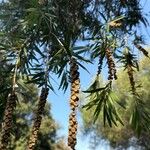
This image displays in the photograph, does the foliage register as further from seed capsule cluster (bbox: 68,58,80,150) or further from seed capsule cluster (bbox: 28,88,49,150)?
seed capsule cluster (bbox: 68,58,80,150)

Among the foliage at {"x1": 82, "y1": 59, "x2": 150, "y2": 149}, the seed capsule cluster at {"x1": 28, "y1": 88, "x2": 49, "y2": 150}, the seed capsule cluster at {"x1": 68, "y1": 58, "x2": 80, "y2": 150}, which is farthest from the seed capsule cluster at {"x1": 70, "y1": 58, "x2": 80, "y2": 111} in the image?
the foliage at {"x1": 82, "y1": 59, "x2": 150, "y2": 149}

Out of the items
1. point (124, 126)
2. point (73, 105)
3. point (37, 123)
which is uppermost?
point (73, 105)

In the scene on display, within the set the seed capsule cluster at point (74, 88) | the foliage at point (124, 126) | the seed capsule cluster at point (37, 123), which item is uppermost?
the seed capsule cluster at point (74, 88)

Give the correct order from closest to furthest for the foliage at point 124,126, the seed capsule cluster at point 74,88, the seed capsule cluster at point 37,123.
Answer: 1. the seed capsule cluster at point 74,88
2. the seed capsule cluster at point 37,123
3. the foliage at point 124,126

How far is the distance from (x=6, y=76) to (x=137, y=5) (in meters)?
1.83

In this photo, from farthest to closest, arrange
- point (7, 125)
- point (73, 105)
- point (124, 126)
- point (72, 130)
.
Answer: point (124, 126)
point (7, 125)
point (73, 105)
point (72, 130)

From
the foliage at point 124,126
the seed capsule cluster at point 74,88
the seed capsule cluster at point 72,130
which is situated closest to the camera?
the seed capsule cluster at point 72,130

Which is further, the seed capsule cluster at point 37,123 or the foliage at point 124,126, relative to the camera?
the foliage at point 124,126

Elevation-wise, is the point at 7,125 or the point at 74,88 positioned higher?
the point at 74,88

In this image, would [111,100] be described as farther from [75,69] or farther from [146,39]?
[146,39]

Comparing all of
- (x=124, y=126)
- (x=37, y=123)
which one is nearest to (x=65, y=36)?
(x=37, y=123)

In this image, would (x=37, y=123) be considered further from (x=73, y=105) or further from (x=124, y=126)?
(x=124, y=126)

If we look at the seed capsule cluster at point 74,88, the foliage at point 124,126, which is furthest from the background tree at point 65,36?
the foliage at point 124,126

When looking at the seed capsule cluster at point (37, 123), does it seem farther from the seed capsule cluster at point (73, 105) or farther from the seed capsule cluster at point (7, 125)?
the seed capsule cluster at point (73, 105)
